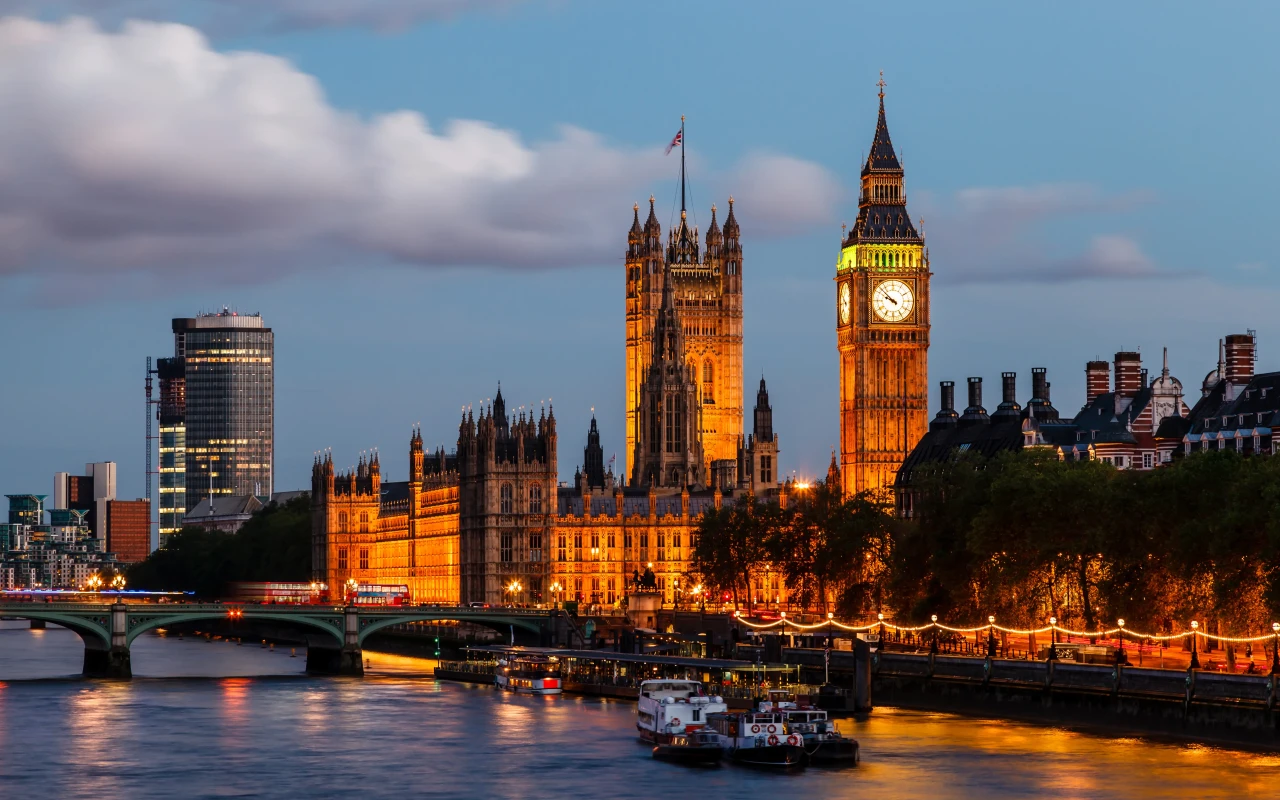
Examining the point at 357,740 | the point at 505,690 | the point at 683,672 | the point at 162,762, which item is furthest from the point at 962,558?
the point at 162,762

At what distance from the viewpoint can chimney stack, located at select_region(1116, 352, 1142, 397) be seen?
145738 mm

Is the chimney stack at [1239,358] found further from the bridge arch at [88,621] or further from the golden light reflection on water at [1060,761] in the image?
the bridge arch at [88,621]

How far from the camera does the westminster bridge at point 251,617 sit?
141 meters

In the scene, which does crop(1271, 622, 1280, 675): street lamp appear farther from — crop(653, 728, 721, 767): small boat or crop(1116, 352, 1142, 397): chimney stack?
crop(1116, 352, 1142, 397): chimney stack

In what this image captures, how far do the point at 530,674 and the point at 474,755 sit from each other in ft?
113

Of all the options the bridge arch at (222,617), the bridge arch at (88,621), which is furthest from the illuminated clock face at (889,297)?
the bridge arch at (88,621)

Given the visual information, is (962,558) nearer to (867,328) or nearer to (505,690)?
(505,690)

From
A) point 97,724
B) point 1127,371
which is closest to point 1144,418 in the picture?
point 1127,371

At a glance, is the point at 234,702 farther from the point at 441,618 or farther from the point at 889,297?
the point at 889,297

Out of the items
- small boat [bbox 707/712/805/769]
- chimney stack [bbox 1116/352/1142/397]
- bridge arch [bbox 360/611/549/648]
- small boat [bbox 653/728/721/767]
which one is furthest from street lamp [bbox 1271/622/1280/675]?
bridge arch [bbox 360/611/549/648]

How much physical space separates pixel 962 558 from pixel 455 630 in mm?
59218

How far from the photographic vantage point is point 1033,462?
126812mm

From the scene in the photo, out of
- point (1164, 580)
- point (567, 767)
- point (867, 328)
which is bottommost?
point (567, 767)

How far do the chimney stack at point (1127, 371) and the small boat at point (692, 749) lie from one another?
58.0m
